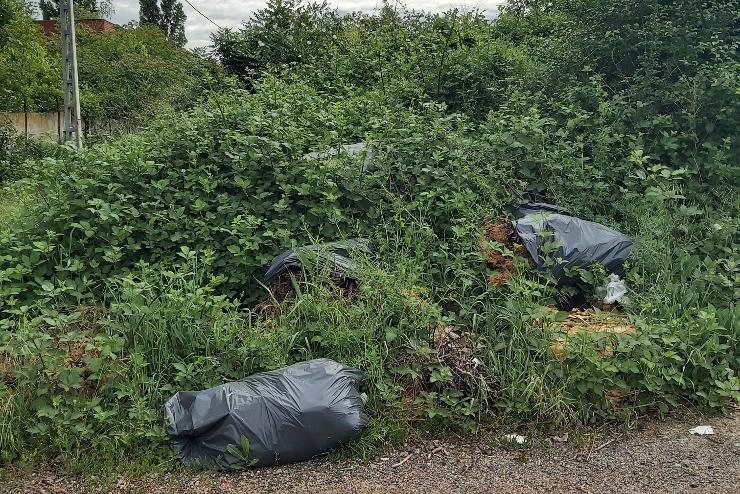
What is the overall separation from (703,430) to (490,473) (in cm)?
119

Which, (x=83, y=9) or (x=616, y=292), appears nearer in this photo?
(x=616, y=292)

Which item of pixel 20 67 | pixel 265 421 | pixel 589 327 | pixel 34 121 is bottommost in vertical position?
pixel 265 421

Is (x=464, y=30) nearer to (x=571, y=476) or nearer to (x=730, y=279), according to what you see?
(x=730, y=279)

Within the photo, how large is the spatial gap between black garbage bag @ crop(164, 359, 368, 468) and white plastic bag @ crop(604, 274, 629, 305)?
1934 mm

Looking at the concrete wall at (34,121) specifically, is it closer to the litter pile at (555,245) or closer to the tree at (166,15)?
the litter pile at (555,245)

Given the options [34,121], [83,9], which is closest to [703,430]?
[34,121]

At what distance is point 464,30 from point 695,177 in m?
4.57

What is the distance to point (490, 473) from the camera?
282 cm

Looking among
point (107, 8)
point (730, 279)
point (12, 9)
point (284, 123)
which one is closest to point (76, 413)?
point (284, 123)

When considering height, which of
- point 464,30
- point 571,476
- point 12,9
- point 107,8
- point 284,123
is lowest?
point 571,476

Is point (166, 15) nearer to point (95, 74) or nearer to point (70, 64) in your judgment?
point (95, 74)

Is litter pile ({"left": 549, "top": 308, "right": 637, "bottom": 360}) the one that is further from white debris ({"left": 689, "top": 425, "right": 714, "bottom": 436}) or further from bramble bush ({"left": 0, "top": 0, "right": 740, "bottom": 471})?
white debris ({"left": 689, "top": 425, "right": 714, "bottom": 436})

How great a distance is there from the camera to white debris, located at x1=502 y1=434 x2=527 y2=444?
9.97ft

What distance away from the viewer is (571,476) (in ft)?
9.16
